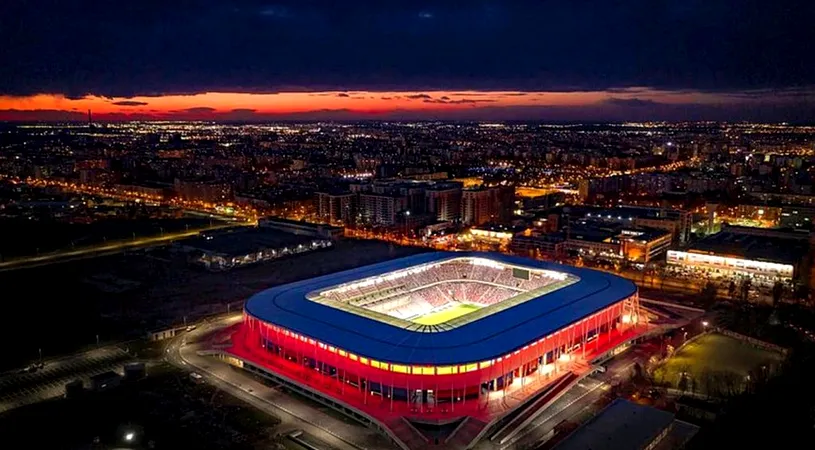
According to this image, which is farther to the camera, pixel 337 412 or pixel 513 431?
pixel 337 412

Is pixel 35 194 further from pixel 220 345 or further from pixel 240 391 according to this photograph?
pixel 240 391

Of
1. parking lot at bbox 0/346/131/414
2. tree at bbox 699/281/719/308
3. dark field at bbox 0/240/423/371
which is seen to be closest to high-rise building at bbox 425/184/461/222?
dark field at bbox 0/240/423/371

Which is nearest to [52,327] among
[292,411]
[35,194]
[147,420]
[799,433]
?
[147,420]

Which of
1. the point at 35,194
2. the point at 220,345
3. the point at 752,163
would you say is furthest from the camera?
the point at 752,163

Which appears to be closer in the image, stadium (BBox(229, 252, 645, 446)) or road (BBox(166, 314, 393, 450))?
road (BBox(166, 314, 393, 450))

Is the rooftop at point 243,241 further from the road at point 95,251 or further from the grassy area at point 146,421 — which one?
the grassy area at point 146,421

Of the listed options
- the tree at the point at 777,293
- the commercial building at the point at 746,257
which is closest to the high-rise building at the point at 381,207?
the commercial building at the point at 746,257

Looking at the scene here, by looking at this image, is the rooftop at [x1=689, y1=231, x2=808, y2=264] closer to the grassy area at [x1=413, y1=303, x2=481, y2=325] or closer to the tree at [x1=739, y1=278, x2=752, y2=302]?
the tree at [x1=739, y1=278, x2=752, y2=302]
